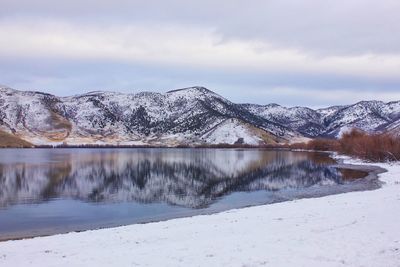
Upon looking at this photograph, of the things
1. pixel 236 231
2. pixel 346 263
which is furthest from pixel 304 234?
pixel 346 263

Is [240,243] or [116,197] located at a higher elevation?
[240,243]

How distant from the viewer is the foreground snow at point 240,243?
59.7 ft

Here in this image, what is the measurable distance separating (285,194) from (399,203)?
64.3 ft

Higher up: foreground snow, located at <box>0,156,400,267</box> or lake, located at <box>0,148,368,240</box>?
foreground snow, located at <box>0,156,400,267</box>

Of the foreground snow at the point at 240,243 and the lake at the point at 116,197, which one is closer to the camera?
the foreground snow at the point at 240,243

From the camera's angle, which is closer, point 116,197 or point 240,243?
point 240,243

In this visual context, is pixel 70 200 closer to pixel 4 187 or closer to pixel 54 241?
pixel 4 187

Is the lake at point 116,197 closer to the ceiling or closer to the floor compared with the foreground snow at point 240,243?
closer to the floor

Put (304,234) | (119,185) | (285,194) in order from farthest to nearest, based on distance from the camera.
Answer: (119,185) < (285,194) < (304,234)

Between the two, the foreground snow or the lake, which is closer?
the foreground snow

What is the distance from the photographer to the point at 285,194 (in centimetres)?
5119

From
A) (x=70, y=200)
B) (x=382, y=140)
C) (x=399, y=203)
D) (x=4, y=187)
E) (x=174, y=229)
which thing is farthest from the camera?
(x=382, y=140)

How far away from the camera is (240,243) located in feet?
69.8

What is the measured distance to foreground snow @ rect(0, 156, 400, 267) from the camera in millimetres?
18203
